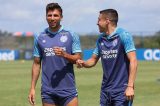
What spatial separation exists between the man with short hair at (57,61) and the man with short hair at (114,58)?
46 cm

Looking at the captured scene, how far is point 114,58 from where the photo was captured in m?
7.13

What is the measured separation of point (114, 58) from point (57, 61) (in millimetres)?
861

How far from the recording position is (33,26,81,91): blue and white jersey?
7.39 m

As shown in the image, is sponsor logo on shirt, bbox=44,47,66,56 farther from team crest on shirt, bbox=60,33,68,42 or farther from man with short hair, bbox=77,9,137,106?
man with short hair, bbox=77,9,137,106

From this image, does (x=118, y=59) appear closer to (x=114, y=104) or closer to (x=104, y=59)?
(x=104, y=59)

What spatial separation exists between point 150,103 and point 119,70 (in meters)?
7.24

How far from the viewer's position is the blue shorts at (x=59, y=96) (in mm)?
7434

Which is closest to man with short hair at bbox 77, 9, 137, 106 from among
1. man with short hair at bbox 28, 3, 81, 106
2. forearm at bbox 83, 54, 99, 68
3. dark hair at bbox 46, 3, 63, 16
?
forearm at bbox 83, 54, 99, 68

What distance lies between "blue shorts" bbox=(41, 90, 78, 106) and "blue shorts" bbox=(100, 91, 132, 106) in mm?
487

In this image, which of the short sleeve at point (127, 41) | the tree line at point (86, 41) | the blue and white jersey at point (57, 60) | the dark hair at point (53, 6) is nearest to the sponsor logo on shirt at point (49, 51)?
the blue and white jersey at point (57, 60)

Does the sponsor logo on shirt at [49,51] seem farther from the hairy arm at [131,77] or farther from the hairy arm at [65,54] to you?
the hairy arm at [131,77]

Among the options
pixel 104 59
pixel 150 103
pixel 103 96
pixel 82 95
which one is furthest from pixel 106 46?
pixel 82 95

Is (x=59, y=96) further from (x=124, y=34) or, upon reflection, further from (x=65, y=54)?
(x=124, y=34)

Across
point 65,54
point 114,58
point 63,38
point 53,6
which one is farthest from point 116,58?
point 53,6
